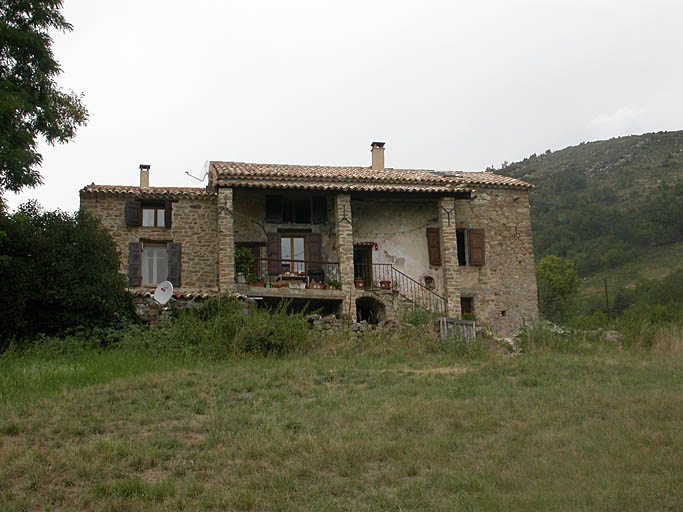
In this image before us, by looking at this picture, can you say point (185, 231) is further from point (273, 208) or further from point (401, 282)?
point (401, 282)

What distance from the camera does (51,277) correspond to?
1495 centimetres

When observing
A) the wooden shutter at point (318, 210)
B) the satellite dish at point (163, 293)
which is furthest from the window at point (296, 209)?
the satellite dish at point (163, 293)

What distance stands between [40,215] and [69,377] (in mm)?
5723

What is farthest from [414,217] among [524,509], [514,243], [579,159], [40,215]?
[579,159]

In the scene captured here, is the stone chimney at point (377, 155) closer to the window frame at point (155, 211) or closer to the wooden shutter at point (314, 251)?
the wooden shutter at point (314, 251)

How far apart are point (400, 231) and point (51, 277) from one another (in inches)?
420

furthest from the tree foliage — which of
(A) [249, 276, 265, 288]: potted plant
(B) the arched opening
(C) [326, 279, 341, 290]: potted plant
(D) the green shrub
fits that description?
(B) the arched opening

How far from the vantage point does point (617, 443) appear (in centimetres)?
761

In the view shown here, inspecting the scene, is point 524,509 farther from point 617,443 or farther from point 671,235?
point 671,235

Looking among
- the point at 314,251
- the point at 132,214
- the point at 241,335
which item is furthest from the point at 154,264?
the point at 241,335

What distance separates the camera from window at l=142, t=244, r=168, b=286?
2184 cm

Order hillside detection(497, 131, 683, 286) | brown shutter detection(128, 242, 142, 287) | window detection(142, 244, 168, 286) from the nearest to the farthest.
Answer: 1. brown shutter detection(128, 242, 142, 287)
2. window detection(142, 244, 168, 286)
3. hillside detection(497, 131, 683, 286)

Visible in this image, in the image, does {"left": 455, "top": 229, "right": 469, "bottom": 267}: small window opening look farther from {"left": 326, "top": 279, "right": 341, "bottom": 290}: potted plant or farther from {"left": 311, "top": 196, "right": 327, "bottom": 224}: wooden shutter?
{"left": 326, "top": 279, "right": 341, "bottom": 290}: potted plant

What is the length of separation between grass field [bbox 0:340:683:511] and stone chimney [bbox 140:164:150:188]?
11.8 m
